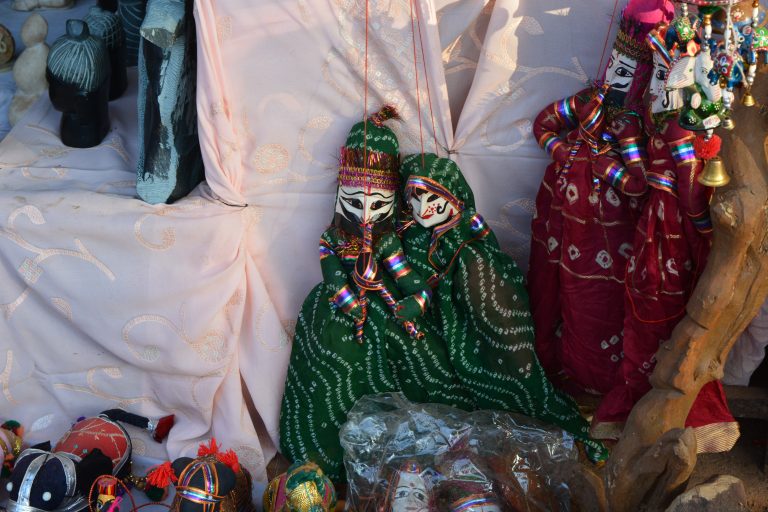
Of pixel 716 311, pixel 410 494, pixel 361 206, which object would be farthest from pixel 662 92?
pixel 410 494

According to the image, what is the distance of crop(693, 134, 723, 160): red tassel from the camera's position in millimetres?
1707

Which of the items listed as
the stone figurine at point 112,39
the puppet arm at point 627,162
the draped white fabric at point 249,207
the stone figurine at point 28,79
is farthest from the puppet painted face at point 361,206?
the stone figurine at point 28,79

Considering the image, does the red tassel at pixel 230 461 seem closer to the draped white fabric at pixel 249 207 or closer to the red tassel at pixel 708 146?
the draped white fabric at pixel 249 207

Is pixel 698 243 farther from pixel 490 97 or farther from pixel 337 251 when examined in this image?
pixel 337 251

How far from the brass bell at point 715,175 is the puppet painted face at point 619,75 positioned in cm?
36

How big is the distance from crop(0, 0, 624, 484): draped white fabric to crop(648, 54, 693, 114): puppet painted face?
0.33 m

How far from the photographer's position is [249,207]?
2307 mm

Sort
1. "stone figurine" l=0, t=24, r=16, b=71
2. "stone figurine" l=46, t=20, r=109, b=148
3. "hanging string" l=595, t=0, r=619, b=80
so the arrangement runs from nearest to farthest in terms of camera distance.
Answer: "hanging string" l=595, t=0, r=619, b=80, "stone figurine" l=46, t=20, r=109, b=148, "stone figurine" l=0, t=24, r=16, b=71

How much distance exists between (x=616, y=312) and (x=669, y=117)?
1.69 feet

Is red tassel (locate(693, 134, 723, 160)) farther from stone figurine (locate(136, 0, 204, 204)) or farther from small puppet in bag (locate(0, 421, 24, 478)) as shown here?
small puppet in bag (locate(0, 421, 24, 478))

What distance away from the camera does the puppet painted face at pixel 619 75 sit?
193 cm

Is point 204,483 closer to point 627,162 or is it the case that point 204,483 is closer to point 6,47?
point 627,162

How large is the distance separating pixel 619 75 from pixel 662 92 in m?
0.20

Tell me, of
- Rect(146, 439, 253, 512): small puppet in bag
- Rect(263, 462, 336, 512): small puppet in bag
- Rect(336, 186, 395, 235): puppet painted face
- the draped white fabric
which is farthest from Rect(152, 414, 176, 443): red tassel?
Rect(336, 186, 395, 235): puppet painted face
